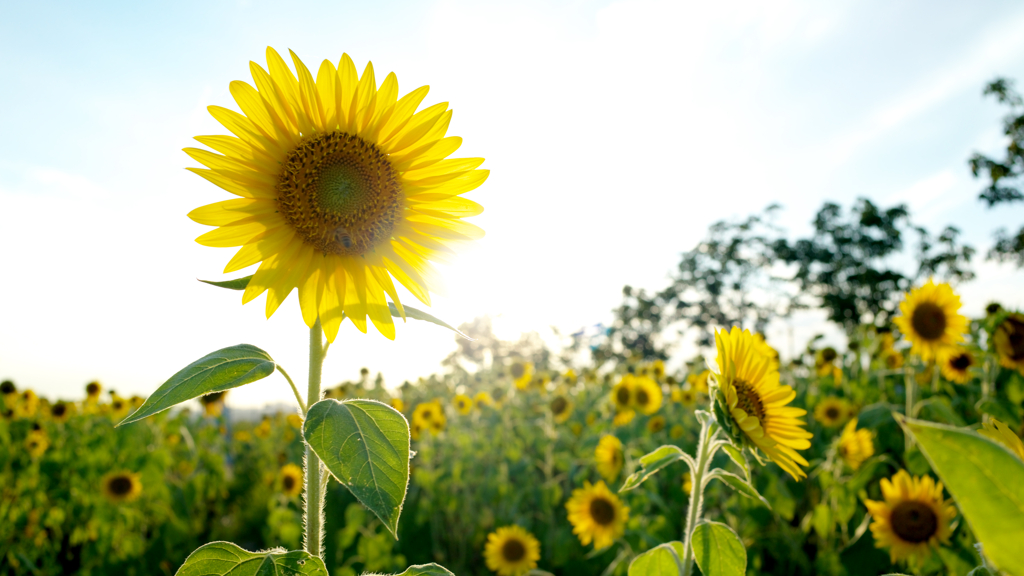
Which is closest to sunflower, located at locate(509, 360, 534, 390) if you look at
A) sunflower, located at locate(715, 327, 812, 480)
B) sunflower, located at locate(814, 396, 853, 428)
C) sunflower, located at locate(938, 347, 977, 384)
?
sunflower, located at locate(814, 396, 853, 428)

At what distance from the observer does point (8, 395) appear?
8.57 m

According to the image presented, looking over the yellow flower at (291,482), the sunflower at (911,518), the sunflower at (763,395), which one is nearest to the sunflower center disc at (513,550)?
the sunflower at (911,518)

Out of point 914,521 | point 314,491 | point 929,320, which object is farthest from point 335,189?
point 929,320

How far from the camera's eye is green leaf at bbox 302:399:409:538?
33.2 inches

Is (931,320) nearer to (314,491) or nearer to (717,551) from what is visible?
(717,551)

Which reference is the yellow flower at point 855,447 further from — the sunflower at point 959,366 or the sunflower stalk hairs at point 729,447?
the sunflower stalk hairs at point 729,447

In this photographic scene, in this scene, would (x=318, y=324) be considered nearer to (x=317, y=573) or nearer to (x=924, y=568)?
(x=317, y=573)

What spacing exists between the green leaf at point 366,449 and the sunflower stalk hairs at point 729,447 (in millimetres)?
680

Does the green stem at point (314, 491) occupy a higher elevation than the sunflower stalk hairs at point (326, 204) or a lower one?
lower

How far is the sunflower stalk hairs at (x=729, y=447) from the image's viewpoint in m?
1.29

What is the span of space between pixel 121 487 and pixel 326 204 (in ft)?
18.8

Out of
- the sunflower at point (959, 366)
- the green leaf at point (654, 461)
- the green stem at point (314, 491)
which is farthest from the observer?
the sunflower at point (959, 366)

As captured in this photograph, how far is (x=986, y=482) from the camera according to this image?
0.48 metres

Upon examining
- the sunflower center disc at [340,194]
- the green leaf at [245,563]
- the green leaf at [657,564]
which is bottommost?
the green leaf at [657,564]
